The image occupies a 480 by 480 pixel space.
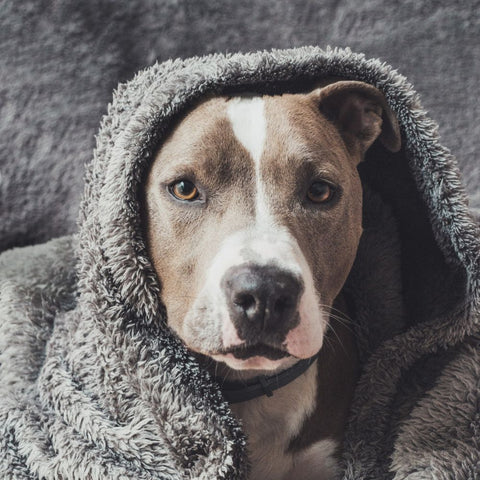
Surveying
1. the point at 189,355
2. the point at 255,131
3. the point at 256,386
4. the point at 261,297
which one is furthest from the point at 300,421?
the point at 255,131

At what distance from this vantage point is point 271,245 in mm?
1585

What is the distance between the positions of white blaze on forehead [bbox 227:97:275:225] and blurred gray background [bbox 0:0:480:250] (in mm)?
945

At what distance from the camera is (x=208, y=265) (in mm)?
1620

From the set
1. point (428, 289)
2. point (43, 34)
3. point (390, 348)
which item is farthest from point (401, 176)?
point (43, 34)

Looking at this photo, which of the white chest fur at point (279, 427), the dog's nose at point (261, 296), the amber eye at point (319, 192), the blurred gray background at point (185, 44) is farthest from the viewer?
the blurred gray background at point (185, 44)

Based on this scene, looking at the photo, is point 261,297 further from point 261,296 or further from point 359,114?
point 359,114

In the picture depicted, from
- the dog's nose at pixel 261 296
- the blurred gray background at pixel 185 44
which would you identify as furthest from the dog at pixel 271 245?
the blurred gray background at pixel 185 44

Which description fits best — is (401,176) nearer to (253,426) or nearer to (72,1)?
(253,426)

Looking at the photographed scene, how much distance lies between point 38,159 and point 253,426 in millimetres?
1397

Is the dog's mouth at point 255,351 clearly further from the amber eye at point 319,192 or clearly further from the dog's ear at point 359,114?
the dog's ear at point 359,114

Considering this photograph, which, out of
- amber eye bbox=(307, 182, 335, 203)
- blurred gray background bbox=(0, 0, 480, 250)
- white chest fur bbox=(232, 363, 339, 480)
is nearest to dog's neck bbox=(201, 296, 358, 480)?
white chest fur bbox=(232, 363, 339, 480)

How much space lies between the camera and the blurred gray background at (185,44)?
2688 millimetres

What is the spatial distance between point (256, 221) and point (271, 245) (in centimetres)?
10

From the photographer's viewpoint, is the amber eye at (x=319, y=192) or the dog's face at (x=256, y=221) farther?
the amber eye at (x=319, y=192)
